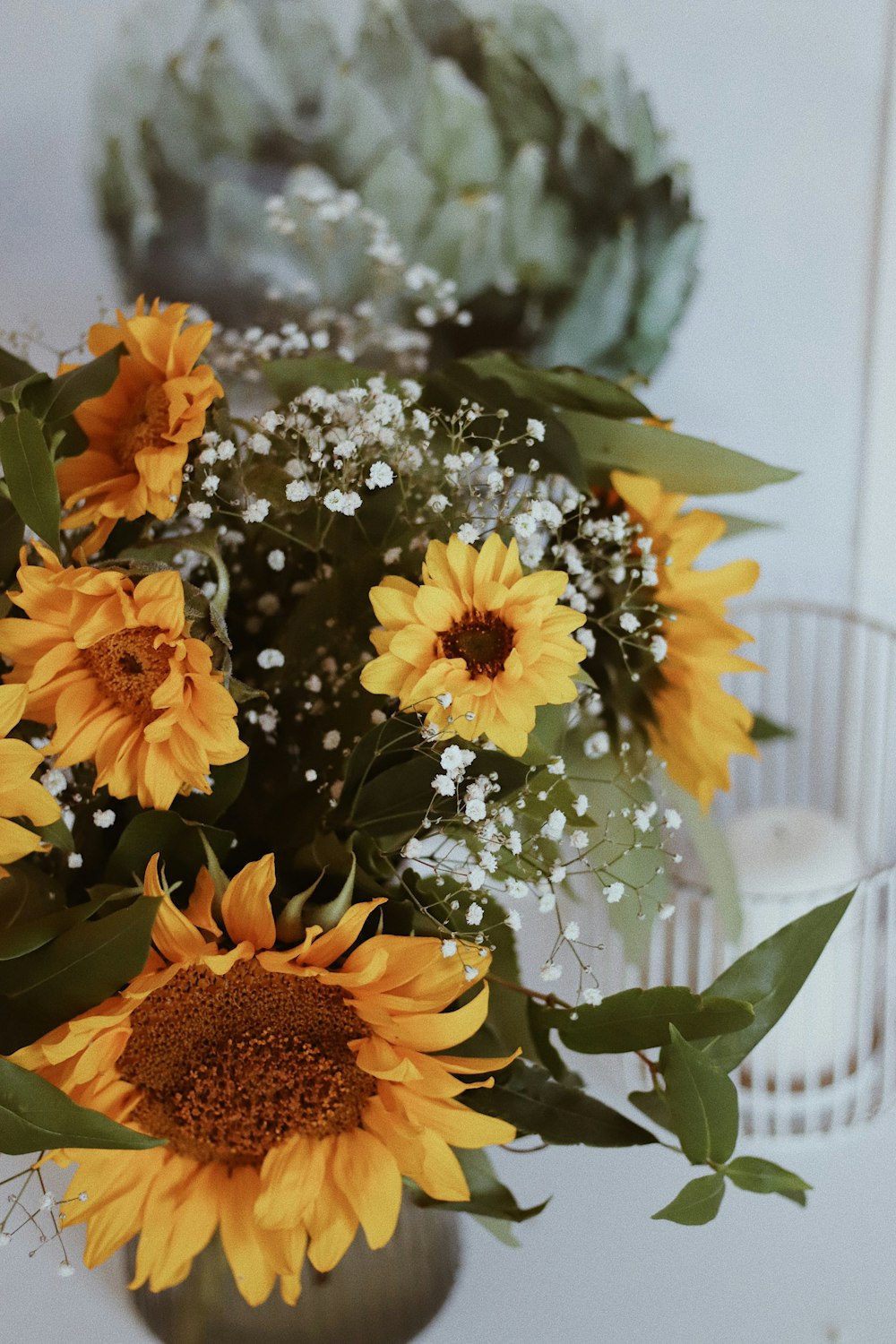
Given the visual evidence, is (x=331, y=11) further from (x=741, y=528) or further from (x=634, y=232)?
(x=741, y=528)

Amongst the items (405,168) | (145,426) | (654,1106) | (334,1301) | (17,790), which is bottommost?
(334,1301)

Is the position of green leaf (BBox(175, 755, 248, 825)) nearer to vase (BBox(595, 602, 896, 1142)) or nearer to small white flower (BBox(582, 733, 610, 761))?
small white flower (BBox(582, 733, 610, 761))

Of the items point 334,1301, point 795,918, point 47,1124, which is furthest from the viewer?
point 795,918

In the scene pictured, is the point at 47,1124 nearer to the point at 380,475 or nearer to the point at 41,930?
the point at 41,930

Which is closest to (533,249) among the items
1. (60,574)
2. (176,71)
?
(176,71)

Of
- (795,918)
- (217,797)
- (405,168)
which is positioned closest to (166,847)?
(217,797)

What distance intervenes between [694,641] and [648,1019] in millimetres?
162

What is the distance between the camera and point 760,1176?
13.9 inches

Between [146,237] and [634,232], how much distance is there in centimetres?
28

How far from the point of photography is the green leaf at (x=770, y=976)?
0.35 m

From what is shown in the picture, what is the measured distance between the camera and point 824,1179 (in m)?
0.57

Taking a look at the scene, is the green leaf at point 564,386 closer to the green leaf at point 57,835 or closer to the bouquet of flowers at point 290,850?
the bouquet of flowers at point 290,850

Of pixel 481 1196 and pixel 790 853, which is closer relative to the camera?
pixel 481 1196

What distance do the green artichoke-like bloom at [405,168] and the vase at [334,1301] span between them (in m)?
0.45
